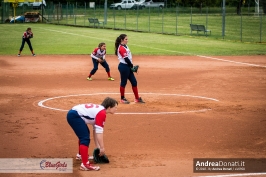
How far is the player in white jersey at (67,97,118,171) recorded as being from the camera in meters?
11.0

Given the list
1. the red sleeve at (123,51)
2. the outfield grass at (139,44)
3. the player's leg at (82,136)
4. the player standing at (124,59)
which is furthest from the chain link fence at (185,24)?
the player's leg at (82,136)

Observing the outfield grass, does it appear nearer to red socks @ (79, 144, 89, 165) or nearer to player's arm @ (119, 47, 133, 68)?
player's arm @ (119, 47, 133, 68)

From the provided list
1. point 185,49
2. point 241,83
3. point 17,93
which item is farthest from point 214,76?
point 185,49

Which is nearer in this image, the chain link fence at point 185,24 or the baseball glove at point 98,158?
the baseball glove at point 98,158

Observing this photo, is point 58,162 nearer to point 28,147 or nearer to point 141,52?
point 28,147

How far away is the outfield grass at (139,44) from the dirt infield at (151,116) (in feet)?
28.6

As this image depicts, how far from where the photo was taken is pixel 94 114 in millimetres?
11109

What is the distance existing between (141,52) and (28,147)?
84.7 ft

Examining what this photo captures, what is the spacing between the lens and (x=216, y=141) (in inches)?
535

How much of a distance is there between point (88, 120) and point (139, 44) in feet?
110

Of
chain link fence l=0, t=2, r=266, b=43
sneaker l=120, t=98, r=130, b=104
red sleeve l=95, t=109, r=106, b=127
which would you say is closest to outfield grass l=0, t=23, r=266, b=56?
chain link fence l=0, t=2, r=266, b=43

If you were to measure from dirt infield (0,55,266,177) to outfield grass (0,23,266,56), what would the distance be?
873 centimetres

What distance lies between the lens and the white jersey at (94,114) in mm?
10969

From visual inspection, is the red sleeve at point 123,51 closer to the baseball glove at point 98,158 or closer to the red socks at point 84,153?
the baseball glove at point 98,158
